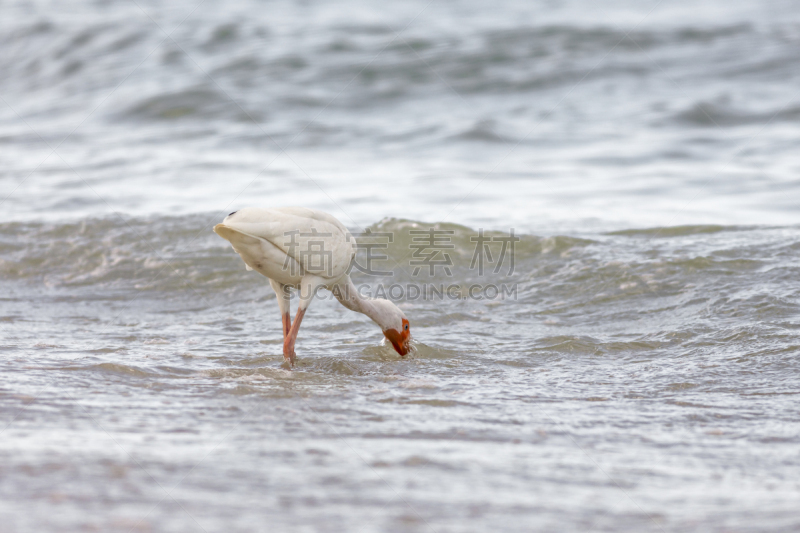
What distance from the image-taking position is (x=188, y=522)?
297 centimetres

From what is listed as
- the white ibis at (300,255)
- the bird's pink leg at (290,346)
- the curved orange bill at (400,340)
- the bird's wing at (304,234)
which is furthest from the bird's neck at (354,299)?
the bird's pink leg at (290,346)

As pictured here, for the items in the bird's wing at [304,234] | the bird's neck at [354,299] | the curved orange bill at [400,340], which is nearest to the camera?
the bird's wing at [304,234]

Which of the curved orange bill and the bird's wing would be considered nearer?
the bird's wing

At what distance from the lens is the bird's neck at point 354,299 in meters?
6.29

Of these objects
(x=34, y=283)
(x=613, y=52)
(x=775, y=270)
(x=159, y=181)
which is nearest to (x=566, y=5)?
(x=613, y=52)

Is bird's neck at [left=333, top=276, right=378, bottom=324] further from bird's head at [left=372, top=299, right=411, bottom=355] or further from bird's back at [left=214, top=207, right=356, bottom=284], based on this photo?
bird's back at [left=214, top=207, right=356, bottom=284]

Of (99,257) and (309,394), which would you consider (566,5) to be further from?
(309,394)

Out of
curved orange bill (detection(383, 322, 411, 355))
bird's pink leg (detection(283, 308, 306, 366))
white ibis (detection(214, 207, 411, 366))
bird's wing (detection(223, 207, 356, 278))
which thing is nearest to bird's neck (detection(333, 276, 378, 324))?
white ibis (detection(214, 207, 411, 366))

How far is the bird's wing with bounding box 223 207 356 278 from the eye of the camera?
17.6 feet

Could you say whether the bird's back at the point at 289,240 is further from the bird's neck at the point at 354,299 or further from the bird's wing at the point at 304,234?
the bird's neck at the point at 354,299

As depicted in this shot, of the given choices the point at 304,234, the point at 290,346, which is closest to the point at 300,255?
the point at 304,234

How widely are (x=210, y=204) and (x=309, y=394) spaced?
21.5ft

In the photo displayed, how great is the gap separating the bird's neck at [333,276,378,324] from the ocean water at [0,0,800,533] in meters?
→ 0.32

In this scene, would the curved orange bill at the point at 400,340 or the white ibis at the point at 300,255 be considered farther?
the curved orange bill at the point at 400,340
